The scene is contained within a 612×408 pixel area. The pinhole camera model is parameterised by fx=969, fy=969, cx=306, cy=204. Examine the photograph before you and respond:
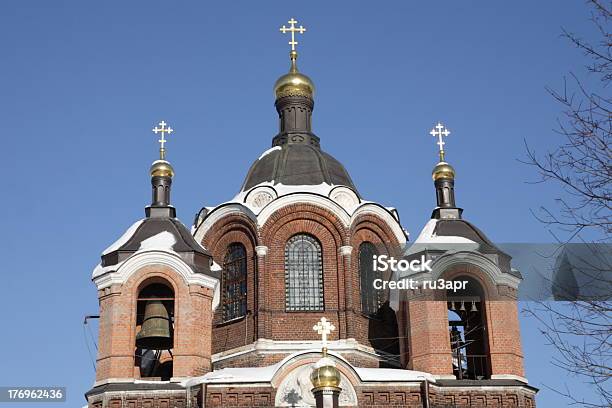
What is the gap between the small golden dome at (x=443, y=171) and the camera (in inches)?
883

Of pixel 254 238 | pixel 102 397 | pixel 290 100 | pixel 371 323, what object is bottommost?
pixel 102 397

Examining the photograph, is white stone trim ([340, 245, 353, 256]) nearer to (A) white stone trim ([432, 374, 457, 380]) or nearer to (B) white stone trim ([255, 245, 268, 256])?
(B) white stone trim ([255, 245, 268, 256])

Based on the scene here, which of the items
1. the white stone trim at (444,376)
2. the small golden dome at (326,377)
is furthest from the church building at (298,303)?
the small golden dome at (326,377)

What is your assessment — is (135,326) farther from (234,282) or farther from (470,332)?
(470,332)

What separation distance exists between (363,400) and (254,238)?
498 centimetres

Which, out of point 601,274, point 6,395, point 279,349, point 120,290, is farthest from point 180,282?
point 601,274

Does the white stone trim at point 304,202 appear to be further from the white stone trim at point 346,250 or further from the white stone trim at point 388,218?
the white stone trim at point 388,218

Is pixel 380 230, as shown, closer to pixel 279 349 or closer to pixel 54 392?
pixel 279 349

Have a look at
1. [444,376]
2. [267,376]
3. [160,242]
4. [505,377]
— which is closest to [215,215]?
[160,242]

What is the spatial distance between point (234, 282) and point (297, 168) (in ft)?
10.6

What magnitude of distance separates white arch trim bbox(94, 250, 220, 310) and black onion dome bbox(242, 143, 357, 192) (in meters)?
3.98

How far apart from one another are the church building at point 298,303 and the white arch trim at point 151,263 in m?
0.03

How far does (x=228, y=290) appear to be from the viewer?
22.0 metres

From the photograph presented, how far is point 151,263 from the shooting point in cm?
1975
